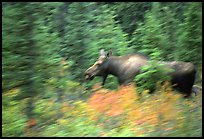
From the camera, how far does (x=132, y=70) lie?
13.0 metres

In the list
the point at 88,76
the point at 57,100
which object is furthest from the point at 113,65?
the point at 57,100

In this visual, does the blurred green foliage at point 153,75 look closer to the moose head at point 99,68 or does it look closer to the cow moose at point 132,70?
the cow moose at point 132,70

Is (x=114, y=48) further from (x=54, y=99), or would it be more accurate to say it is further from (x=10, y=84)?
(x=10, y=84)

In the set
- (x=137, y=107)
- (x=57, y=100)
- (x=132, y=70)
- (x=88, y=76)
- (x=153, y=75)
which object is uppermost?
(x=88, y=76)

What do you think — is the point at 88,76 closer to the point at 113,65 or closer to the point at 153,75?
the point at 113,65

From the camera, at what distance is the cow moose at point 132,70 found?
12023 mm

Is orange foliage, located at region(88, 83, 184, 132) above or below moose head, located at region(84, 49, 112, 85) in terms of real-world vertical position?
below

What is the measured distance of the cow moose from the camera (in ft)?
39.4

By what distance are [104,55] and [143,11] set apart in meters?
9.47

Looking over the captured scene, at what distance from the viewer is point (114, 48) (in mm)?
17219

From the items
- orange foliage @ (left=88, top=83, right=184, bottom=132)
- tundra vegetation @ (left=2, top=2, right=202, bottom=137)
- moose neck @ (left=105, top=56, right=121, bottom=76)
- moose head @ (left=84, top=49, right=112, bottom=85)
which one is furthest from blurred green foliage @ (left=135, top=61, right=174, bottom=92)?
moose head @ (left=84, top=49, right=112, bottom=85)

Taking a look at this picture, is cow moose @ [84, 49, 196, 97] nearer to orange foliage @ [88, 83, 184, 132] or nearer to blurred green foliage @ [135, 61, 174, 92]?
blurred green foliage @ [135, 61, 174, 92]

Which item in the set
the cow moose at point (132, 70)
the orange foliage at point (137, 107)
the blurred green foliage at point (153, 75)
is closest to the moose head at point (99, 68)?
the cow moose at point (132, 70)

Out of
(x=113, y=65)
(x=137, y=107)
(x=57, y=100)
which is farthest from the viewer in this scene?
(x=113, y=65)
